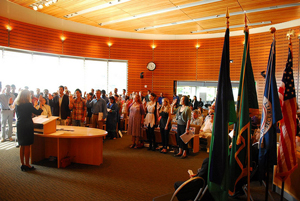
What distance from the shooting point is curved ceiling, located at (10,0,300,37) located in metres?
8.27

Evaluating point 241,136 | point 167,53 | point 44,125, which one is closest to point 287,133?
point 241,136

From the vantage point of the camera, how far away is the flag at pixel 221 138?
212 cm

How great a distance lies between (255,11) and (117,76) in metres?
8.42

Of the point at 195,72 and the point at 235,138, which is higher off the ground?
the point at 195,72

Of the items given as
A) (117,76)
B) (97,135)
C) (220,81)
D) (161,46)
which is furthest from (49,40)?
(220,81)

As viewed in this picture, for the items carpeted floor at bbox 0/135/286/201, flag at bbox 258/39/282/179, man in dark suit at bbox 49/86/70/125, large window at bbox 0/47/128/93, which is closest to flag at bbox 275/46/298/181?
flag at bbox 258/39/282/179

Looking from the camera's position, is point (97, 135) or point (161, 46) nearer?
point (97, 135)

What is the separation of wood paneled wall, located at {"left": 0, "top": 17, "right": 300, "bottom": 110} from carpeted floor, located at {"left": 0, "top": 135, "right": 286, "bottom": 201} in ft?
24.7

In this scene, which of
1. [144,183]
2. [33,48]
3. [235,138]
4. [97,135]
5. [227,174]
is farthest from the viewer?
[33,48]

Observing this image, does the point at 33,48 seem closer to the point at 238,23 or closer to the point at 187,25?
the point at 187,25

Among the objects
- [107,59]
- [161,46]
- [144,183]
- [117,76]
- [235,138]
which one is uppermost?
[161,46]

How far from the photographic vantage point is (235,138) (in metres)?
2.32

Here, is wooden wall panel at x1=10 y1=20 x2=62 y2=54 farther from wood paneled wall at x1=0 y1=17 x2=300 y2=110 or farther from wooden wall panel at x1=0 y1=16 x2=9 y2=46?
wooden wall panel at x1=0 y1=16 x2=9 y2=46

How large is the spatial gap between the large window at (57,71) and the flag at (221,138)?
984 cm
